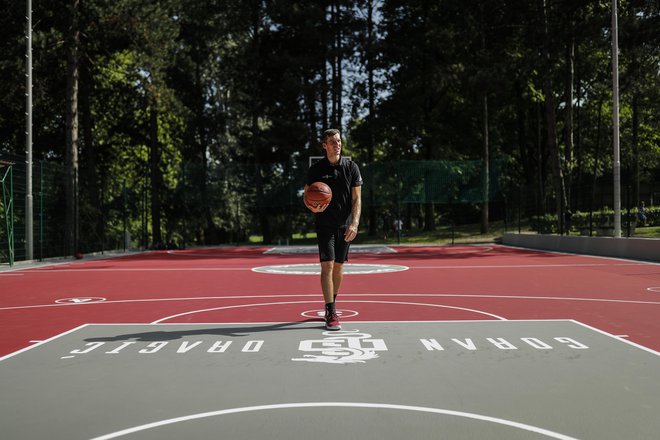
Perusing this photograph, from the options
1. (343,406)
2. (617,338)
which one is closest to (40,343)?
(343,406)

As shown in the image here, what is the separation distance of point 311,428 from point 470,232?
34.7 m

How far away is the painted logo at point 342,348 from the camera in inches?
227

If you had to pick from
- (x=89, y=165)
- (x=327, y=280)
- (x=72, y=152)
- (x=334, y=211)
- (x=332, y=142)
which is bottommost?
(x=327, y=280)

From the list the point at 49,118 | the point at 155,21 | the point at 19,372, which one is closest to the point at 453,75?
the point at 155,21

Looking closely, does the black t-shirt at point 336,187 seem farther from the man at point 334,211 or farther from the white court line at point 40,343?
the white court line at point 40,343

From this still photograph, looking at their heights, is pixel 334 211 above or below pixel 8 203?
below

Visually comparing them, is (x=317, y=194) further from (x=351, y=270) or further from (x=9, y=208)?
(x=9, y=208)

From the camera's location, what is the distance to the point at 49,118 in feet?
109

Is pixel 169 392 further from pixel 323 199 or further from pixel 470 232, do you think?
pixel 470 232

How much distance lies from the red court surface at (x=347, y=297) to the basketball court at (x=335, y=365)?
7cm

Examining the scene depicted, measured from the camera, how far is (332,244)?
295 inches

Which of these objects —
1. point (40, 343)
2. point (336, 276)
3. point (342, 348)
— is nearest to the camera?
point (342, 348)

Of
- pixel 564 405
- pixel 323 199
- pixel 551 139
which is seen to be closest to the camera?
pixel 564 405

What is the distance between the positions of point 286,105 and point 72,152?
680 inches
